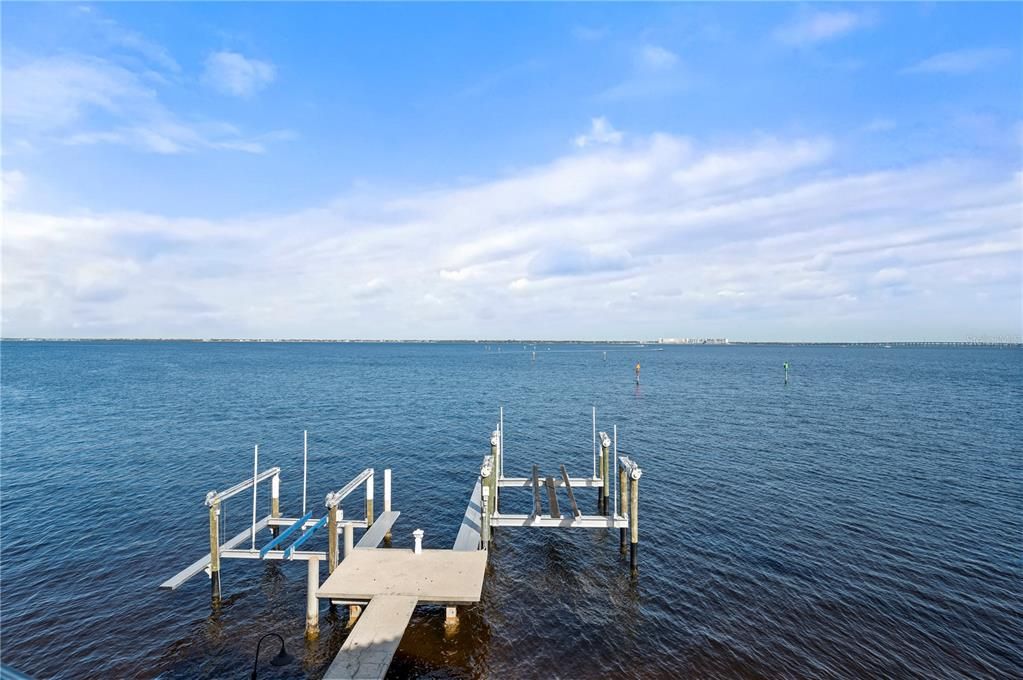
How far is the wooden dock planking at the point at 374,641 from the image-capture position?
11367 millimetres

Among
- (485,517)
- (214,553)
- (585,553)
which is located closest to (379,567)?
(485,517)

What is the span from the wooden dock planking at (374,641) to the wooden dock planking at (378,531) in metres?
5.39

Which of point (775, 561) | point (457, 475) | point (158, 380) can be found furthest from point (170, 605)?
point (158, 380)

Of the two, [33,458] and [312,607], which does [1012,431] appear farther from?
[33,458]

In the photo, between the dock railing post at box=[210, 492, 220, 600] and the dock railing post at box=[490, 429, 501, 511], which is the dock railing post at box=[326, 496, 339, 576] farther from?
the dock railing post at box=[490, 429, 501, 511]

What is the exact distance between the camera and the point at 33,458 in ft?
115

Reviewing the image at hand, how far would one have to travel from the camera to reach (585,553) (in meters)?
20.4

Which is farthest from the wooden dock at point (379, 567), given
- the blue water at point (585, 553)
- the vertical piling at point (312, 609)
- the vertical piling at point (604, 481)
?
the vertical piling at point (604, 481)

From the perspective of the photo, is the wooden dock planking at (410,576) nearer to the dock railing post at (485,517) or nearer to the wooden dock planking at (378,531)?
the dock railing post at (485,517)

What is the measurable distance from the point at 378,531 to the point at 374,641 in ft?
27.1

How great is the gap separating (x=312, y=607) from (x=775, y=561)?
16.8 m

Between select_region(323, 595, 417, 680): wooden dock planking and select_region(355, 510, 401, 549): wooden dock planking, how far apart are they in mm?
5387

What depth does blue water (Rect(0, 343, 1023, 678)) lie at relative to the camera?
14172mm

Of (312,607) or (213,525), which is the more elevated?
(213,525)
